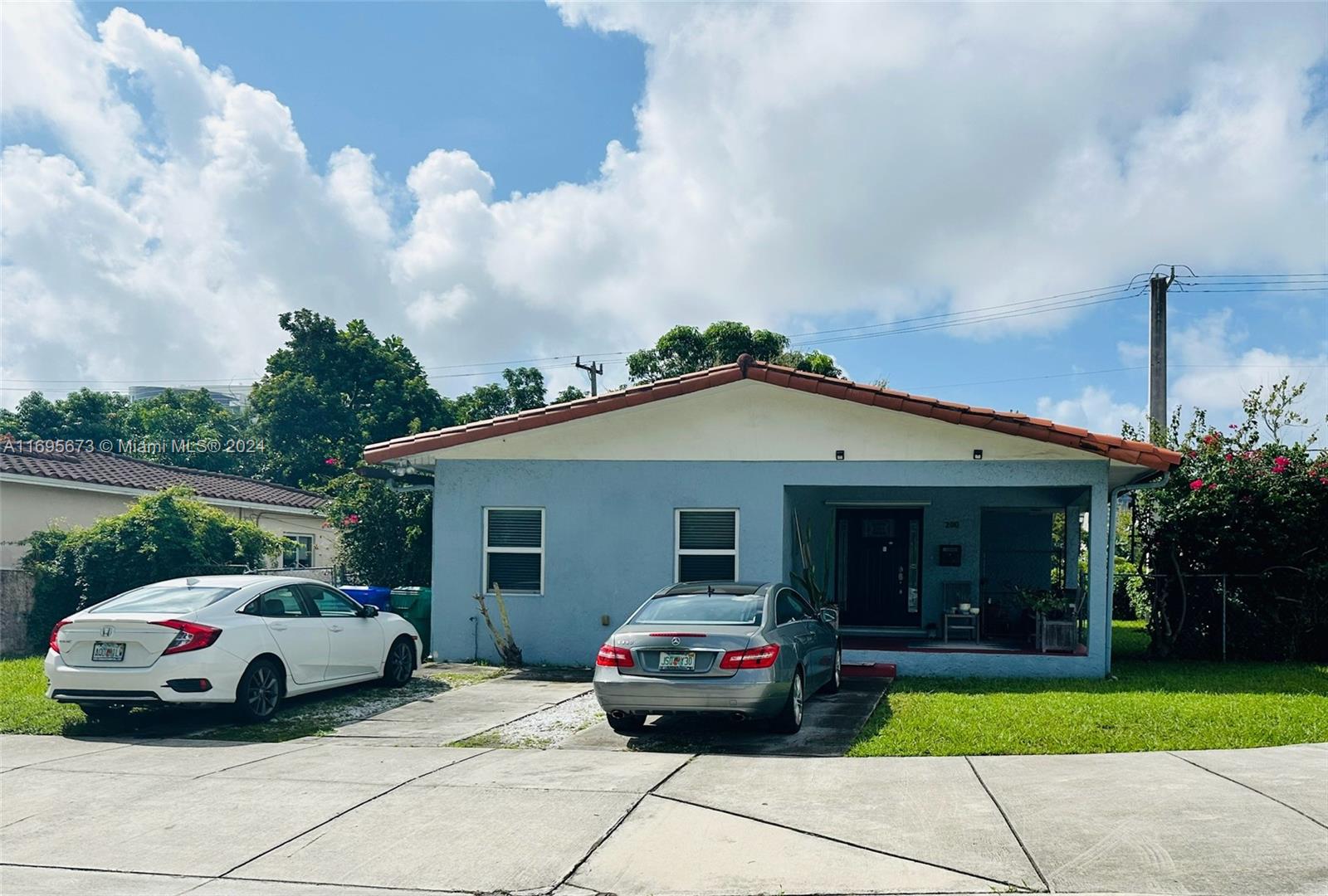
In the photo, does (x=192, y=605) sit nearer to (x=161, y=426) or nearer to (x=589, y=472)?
(x=589, y=472)

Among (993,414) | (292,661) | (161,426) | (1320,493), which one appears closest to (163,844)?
(292,661)

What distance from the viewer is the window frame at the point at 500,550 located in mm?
15188

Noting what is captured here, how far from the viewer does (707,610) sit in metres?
10.2

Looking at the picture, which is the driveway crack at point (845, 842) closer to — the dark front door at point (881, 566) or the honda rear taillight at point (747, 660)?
the honda rear taillight at point (747, 660)

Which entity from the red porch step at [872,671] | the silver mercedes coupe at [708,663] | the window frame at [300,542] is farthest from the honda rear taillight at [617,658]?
the window frame at [300,542]

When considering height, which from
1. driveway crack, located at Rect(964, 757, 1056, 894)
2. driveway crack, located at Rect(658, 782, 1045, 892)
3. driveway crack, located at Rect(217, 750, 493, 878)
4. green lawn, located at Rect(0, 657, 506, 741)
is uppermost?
driveway crack, located at Rect(964, 757, 1056, 894)

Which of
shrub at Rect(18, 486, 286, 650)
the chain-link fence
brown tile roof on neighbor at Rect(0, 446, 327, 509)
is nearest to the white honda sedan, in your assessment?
shrub at Rect(18, 486, 286, 650)

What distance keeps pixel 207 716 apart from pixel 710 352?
27.1m

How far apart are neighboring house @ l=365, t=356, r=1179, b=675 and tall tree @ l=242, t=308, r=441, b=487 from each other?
26.1m

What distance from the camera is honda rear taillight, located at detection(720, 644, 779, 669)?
9.29 meters

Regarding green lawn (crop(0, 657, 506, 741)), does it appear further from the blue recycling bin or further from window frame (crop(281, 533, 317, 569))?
window frame (crop(281, 533, 317, 569))

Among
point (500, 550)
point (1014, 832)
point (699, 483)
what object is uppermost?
point (699, 483)

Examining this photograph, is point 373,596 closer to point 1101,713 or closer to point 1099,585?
point 1099,585

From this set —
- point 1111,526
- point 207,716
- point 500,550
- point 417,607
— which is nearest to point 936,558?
point 1111,526
